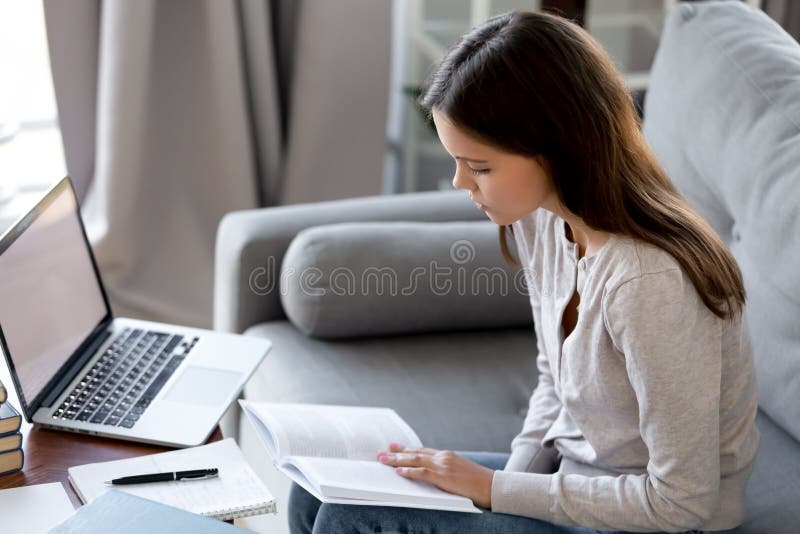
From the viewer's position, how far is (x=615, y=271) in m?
1.06

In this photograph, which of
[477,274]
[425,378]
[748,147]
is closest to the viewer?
[748,147]

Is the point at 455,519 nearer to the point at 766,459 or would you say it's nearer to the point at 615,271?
the point at 615,271

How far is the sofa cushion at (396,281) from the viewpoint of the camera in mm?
1693

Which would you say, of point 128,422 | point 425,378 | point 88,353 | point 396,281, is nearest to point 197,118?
point 396,281

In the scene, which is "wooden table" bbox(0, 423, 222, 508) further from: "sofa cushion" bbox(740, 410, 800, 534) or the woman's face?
"sofa cushion" bbox(740, 410, 800, 534)

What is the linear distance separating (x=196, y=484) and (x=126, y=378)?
266mm

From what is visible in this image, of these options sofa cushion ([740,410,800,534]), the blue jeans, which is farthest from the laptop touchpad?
sofa cushion ([740,410,800,534])

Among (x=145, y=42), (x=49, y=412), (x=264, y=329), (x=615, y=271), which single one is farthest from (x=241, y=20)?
(x=615, y=271)

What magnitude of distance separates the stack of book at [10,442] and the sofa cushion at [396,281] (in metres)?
0.67

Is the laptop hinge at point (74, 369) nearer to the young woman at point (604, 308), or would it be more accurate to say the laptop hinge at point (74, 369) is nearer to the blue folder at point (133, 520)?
the blue folder at point (133, 520)

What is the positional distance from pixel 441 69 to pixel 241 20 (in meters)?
1.27

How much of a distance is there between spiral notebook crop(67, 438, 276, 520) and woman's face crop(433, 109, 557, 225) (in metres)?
0.41

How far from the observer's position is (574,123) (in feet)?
3.37

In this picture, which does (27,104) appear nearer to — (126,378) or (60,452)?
(126,378)
